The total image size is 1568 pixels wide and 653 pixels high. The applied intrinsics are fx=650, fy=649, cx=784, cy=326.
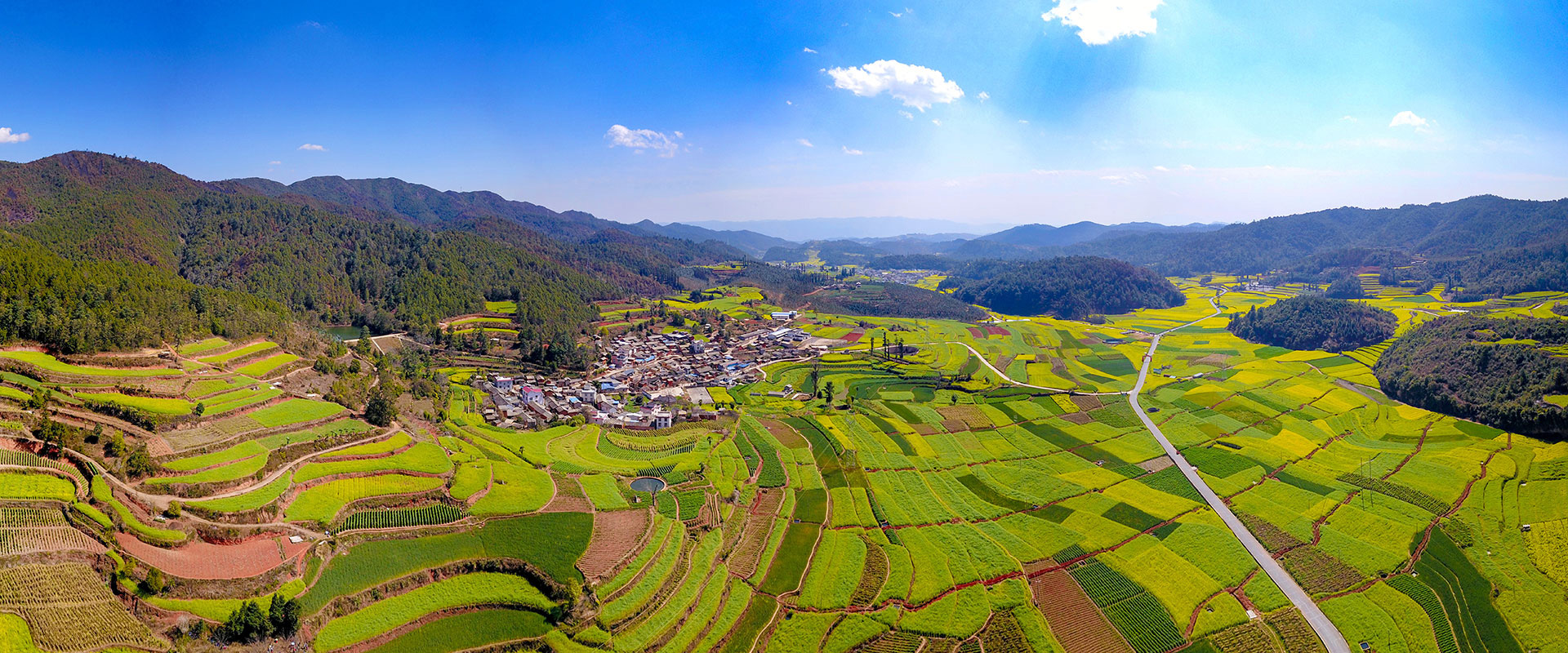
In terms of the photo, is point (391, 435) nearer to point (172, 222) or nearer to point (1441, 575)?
point (1441, 575)

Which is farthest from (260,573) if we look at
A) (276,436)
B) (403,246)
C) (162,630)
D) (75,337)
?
(403,246)

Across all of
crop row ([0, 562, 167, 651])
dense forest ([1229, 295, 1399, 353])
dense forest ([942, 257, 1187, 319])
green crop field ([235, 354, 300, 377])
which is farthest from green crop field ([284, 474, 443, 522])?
dense forest ([942, 257, 1187, 319])

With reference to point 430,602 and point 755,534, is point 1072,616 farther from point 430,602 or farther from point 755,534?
point 430,602

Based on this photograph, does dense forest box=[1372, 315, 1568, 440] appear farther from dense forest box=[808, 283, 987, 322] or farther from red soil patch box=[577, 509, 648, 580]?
red soil patch box=[577, 509, 648, 580]

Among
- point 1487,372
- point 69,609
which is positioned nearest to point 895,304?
Answer: point 1487,372

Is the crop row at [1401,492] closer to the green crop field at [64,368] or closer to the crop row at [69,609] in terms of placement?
the crop row at [69,609]

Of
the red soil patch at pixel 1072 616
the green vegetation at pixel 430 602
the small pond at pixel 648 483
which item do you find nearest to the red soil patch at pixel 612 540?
the green vegetation at pixel 430 602
